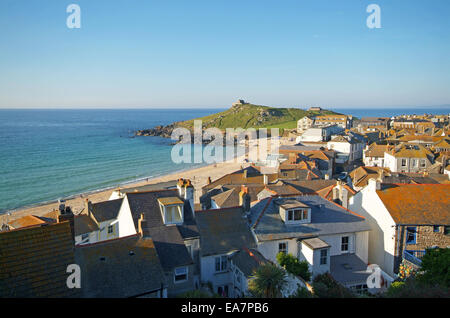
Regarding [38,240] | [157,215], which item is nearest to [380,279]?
[157,215]

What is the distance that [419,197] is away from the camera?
2277cm

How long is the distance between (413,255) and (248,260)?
11485 millimetres

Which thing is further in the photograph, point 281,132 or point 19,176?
point 281,132

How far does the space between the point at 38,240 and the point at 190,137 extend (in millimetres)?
128651

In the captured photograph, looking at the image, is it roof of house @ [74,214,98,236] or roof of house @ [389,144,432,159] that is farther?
roof of house @ [389,144,432,159]

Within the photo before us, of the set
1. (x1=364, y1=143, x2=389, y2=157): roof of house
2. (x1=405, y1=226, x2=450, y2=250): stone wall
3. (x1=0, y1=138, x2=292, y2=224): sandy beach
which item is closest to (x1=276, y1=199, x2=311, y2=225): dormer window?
(x1=405, y1=226, x2=450, y2=250): stone wall

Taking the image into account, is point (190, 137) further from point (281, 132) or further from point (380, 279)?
point (380, 279)

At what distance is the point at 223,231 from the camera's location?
19.9 metres

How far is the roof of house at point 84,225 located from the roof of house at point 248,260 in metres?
11.9

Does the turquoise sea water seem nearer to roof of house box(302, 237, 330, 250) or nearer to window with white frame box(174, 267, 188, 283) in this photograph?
window with white frame box(174, 267, 188, 283)

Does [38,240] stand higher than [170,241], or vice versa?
[38,240]

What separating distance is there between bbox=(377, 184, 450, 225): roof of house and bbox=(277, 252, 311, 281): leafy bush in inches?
319

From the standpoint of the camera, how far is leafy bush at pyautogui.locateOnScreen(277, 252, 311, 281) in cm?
1705
